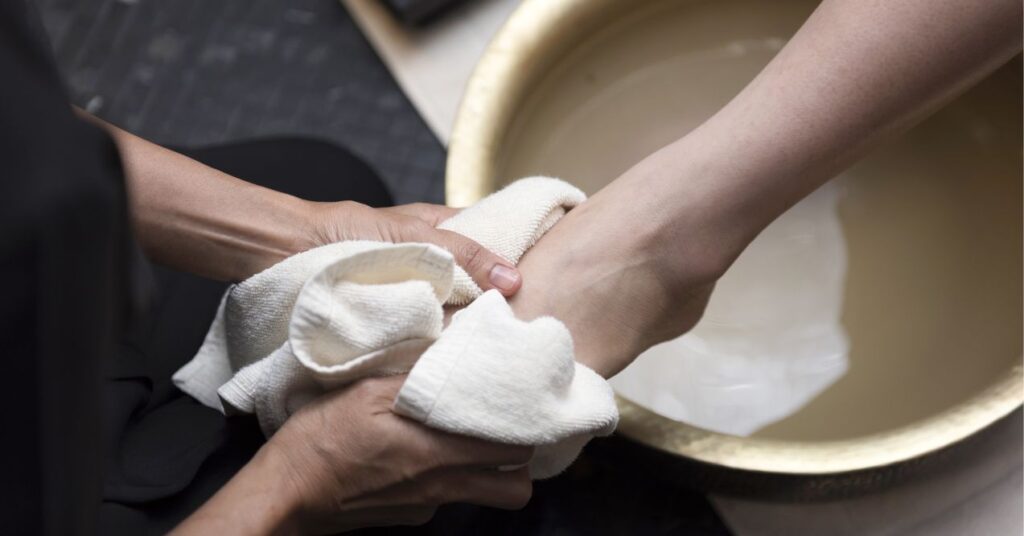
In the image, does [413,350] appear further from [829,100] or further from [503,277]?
[829,100]

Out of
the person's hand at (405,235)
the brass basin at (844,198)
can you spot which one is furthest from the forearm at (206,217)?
the brass basin at (844,198)

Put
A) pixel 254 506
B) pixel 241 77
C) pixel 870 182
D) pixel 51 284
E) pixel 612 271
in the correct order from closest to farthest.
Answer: pixel 51 284, pixel 254 506, pixel 612 271, pixel 870 182, pixel 241 77

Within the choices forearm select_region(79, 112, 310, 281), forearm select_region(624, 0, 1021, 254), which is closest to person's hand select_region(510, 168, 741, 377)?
forearm select_region(624, 0, 1021, 254)

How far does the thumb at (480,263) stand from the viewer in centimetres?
56

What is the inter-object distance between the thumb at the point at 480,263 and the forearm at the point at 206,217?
9 cm

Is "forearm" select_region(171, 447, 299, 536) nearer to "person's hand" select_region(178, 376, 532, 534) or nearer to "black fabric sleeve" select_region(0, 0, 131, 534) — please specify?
"person's hand" select_region(178, 376, 532, 534)

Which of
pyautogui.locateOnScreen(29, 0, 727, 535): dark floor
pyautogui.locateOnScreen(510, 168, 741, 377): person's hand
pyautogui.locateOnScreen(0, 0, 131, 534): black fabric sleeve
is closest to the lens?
pyautogui.locateOnScreen(0, 0, 131, 534): black fabric sleeve

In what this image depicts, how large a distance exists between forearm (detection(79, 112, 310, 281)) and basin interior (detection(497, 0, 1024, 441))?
164 mm

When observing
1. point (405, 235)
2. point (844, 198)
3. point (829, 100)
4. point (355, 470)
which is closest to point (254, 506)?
point (355, 470)

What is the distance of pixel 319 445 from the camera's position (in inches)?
20.3

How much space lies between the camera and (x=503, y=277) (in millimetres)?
570

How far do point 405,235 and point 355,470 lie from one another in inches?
5.5

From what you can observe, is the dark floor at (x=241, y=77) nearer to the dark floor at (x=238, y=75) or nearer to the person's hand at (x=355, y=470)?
the dark floor at (x=238, y=75)

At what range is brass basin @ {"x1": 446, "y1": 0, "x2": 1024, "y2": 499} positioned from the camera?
555 millimetres
